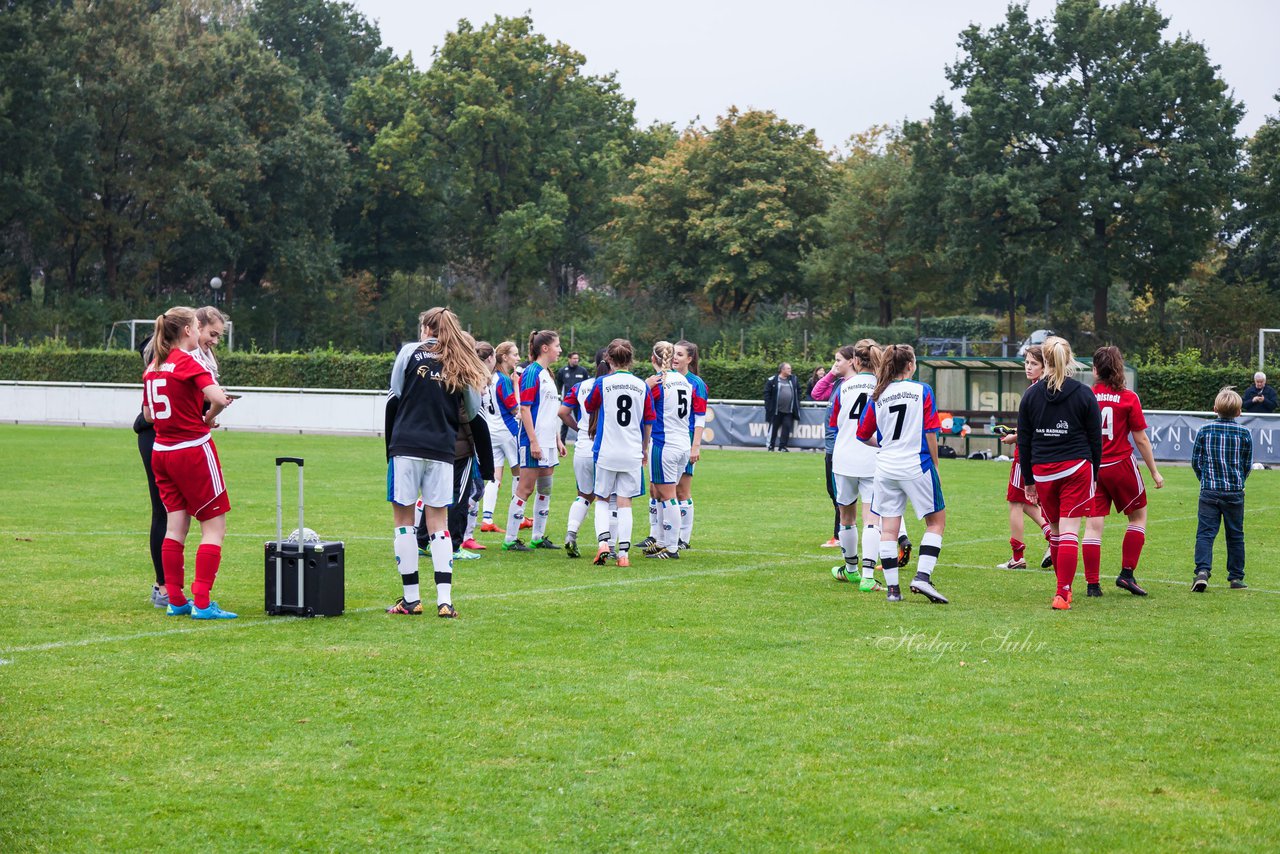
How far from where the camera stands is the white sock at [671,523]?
12.6 m

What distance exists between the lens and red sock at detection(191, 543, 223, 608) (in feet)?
29.0

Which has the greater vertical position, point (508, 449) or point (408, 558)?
point (508, 449)

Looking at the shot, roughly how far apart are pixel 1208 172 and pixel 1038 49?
835cm

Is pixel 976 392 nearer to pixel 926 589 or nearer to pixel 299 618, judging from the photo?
pixel 926 589

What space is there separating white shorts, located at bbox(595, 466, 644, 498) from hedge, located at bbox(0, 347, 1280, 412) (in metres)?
26.4

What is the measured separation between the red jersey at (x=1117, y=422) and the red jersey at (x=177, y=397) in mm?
6559

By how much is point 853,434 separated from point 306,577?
14.8 ft

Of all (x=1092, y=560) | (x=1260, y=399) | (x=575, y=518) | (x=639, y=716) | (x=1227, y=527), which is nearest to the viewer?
(x=639, y=716)

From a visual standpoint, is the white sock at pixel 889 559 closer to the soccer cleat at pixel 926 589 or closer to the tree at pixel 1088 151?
the soccer cleat at pixel 926 589

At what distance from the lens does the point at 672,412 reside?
12.4 m

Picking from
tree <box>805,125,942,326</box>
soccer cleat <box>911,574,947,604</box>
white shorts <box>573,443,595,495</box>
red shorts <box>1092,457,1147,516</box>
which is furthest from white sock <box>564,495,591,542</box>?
tree <box>805,125,942,326</box>

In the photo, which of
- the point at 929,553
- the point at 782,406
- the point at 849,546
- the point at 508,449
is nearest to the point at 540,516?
the point at 508,449

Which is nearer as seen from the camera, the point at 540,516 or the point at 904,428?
the point at 904,428

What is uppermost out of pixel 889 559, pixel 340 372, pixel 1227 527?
pixel 340 372
